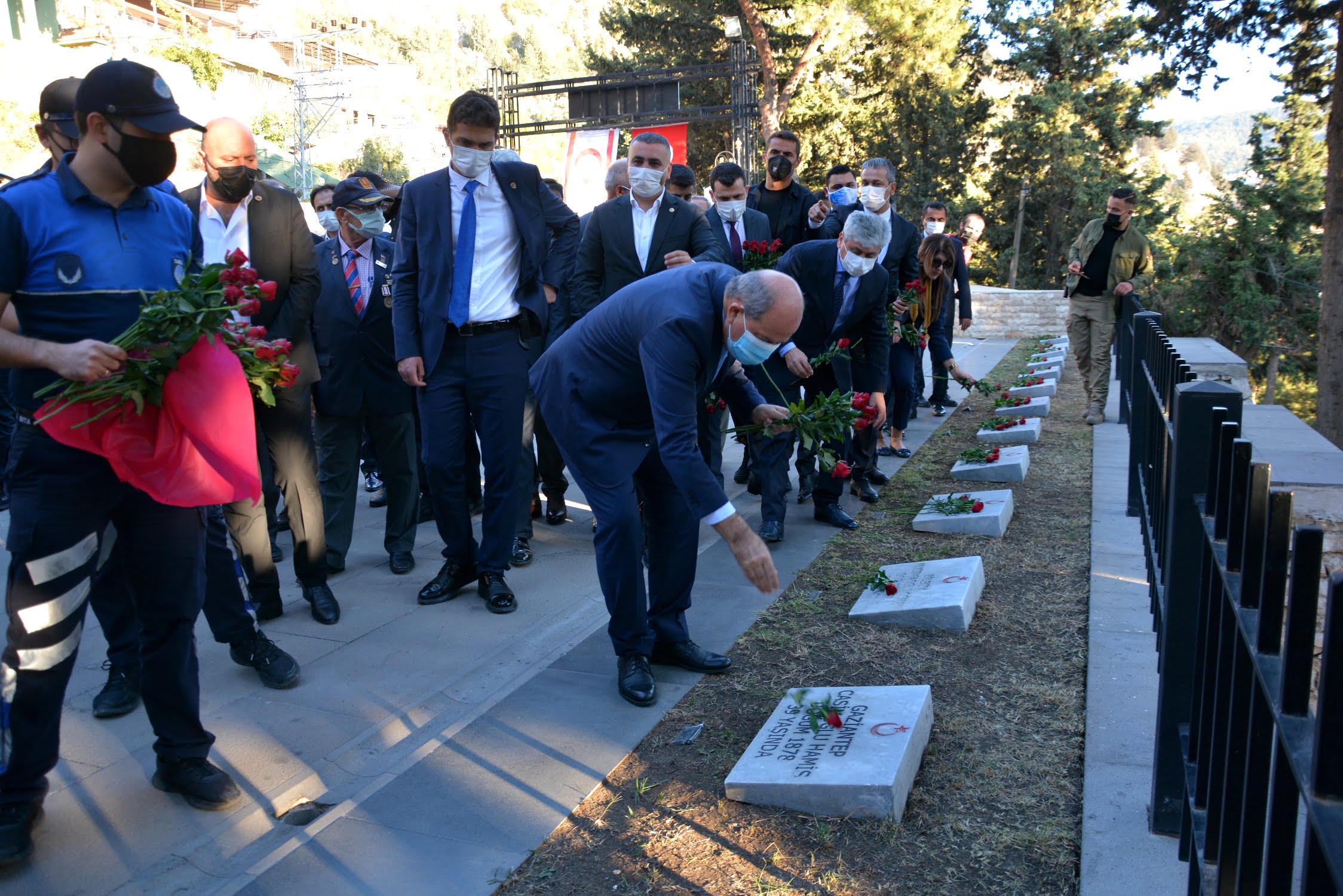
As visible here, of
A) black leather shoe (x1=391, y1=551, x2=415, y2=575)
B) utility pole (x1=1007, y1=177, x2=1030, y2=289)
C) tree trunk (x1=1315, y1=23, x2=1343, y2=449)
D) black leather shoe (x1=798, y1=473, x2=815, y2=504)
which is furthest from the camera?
utility pole (x1=1007, y1=177, x2=1030, y2=289)

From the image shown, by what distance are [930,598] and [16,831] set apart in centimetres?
345

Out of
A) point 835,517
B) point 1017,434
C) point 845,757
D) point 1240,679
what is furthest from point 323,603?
point 1017,434

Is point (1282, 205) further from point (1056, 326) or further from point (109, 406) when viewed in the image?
point (109, 406)

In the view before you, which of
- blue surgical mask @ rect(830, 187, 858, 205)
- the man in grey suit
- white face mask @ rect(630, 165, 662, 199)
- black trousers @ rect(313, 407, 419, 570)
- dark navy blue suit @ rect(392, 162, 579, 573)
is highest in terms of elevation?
blue surgical mask @ rect(830, 187, 858, 205)

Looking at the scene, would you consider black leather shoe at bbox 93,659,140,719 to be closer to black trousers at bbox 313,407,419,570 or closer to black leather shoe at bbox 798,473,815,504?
black trousers at bbox 313,407,419,570

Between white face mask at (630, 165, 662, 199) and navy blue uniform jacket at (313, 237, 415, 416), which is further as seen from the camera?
white face mask at (630, 165, 662, 199)

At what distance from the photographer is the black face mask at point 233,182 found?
4484 mm

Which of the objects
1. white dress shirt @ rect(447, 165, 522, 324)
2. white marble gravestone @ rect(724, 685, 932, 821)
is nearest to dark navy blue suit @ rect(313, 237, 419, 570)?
white dress shirt @ rect(447, 165, 522, 324)

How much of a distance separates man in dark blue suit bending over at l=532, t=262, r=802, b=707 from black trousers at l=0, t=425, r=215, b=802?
139 centimetres

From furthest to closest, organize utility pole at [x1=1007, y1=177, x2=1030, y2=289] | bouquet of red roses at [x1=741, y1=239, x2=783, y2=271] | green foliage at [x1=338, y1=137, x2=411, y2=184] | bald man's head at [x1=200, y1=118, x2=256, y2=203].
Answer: green foliage at [x1=338, y1=137, x2=411, y2=184] → utility pole at [x1=1007, y1=177, x2=1030, y2=289] → bouquet of red roses at [x1=741, y1=239, x2=783, y2=271] → bald man's head at [x1=200, y1=118, x2=256, y2=203]

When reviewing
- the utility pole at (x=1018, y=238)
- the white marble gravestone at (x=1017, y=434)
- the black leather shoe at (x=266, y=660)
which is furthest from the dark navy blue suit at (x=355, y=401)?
the utility pole at (x=1018, y=238)

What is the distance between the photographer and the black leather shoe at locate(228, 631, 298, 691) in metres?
4.05

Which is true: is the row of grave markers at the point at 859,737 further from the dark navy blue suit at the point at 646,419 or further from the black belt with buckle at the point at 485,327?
the black belt with buckle at the point at 485,327

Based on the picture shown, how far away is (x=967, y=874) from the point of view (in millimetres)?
2809
